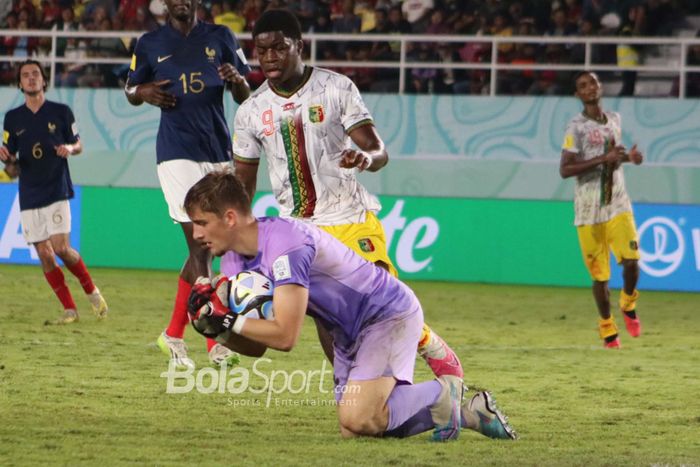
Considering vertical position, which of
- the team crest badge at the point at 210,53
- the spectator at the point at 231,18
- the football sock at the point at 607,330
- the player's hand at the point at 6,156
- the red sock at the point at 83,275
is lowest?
the football sock at the point at 607,330

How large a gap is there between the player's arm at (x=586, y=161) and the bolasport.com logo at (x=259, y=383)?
3.34m

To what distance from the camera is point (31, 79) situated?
38.0 feet

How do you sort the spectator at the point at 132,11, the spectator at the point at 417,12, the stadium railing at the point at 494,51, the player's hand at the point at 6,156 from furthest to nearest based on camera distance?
the spectator at the point at 132,11, the spectator at the point at 417,12, the stadium railing at the point at 494,51, the player's hand at the point at 6,156

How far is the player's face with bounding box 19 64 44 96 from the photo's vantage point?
454 inches

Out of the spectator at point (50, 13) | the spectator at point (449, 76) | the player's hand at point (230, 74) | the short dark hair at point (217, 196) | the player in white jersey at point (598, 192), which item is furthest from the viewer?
the spectator at point (50, 13)

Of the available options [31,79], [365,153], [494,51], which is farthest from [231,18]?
[365,153]

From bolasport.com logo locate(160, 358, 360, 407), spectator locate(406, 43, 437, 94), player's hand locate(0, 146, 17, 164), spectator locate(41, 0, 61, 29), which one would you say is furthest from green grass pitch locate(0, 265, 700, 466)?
spectator locate(41, 0, 61, 29)

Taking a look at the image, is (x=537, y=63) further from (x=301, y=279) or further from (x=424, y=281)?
(x=301, y=279)

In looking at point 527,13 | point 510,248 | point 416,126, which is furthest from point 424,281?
point 527,13

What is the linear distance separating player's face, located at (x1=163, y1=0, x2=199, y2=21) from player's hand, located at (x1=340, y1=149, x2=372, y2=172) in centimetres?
276

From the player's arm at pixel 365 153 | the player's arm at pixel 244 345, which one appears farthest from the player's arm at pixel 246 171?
the player's arm at pixel 244 345

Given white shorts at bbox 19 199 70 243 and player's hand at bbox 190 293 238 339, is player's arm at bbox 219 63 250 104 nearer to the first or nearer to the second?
player's hand at bbox 190 293 238 339

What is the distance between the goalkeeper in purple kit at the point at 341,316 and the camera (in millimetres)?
5578

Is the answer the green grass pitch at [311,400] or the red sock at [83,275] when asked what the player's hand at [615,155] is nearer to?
the green grass pitch at [311,400]
